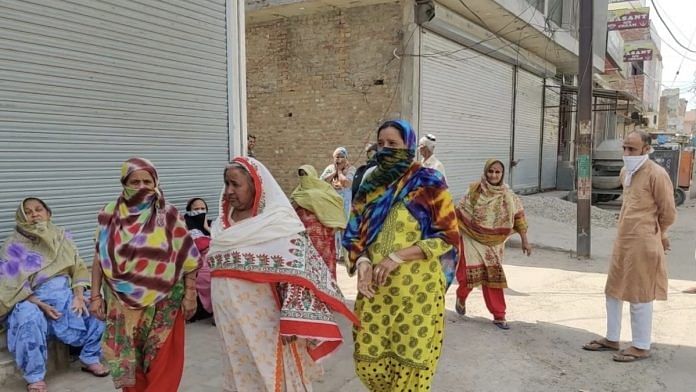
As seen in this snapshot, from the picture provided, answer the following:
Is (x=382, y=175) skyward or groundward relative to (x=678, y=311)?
skyward

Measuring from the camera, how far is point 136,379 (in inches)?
108

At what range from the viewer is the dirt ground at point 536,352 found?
11.6 ft

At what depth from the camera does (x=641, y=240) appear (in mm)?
3762

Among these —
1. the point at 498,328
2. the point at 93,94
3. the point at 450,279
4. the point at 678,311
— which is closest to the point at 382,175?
the point at 450,279

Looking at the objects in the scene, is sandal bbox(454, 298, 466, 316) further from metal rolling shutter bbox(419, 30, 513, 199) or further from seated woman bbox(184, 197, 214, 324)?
metal rolling shutter bbox(419, 30, 513, 199)

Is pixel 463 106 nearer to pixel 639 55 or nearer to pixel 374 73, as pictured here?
pixel 374 73

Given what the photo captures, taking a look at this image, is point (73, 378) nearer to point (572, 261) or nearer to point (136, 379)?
point (136, 379)

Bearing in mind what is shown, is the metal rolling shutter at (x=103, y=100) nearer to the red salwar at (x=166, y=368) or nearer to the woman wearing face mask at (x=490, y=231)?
the red salwar at (x=166, y=368)

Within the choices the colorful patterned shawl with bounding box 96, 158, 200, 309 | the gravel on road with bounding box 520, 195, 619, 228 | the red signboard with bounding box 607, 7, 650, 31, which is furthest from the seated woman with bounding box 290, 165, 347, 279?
the red signboard with bounding box 607, 7, 650, 31

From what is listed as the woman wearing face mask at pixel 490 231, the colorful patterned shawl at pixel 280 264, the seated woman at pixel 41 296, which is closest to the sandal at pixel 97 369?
the seated woman at pixel 41 296

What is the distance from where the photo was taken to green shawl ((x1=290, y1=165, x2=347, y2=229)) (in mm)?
4586

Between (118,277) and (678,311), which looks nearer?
(118,277)

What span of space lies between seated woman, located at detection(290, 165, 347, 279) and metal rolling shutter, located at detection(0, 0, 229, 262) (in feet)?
5.73

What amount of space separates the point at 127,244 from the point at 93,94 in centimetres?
279
